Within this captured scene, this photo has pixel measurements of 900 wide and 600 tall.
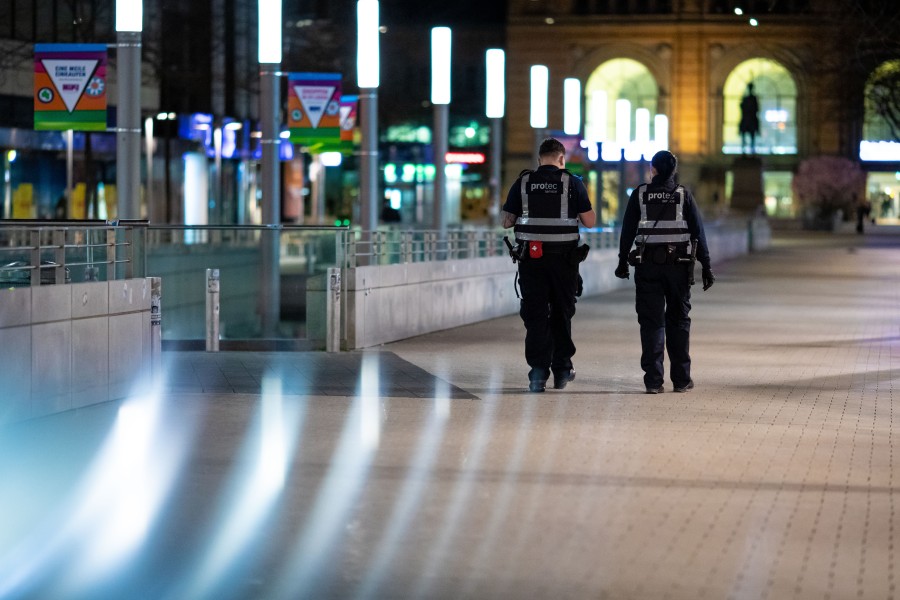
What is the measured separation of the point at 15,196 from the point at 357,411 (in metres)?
36.2

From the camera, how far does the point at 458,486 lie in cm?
964

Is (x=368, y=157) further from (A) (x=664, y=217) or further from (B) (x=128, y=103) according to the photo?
(A) (x=664, y=217)

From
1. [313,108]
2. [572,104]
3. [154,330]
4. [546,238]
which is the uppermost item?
[572,104]

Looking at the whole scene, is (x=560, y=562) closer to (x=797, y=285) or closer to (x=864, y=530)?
(x=864, y=530)

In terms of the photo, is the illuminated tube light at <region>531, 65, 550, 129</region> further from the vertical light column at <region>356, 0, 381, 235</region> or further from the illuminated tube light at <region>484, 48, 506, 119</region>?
the vertical light column at <region>356, 0, 381, 235</region>

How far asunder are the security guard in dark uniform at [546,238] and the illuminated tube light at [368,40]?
13699mm

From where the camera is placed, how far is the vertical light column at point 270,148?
22656 mm

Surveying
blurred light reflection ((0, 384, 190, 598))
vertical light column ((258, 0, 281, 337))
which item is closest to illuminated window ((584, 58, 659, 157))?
vertical light column ((258, 0, 281, 337))

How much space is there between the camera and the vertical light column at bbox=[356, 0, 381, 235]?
2756cm

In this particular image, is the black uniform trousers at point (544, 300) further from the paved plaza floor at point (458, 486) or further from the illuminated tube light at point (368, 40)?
the illuminated tube light at point (368, 40)

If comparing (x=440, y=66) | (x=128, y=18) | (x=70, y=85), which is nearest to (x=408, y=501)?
(x=128, y=18)

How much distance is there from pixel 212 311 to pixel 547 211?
258 inches

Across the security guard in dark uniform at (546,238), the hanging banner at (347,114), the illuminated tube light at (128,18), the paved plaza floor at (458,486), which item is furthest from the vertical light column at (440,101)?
the security guard in dark uniform at (546,238)

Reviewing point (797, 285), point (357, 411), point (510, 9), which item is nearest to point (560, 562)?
point (357, 411)
